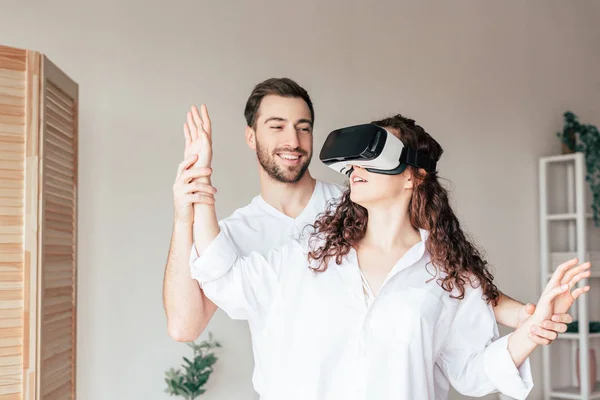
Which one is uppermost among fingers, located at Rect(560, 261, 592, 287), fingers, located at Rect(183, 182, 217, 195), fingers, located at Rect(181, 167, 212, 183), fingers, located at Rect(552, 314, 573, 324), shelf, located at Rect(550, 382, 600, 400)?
fingers, located at Rect(181, 167, 212, 183)

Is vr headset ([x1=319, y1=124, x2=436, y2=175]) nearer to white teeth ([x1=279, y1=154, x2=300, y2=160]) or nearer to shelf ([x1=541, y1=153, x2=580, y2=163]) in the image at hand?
white teeth ([x1=279, y1=154, x2=300, y2=160])

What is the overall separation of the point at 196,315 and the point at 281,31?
2242mm

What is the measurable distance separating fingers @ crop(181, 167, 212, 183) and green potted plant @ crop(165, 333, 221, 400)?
66.6 inches

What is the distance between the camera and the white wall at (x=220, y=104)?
3.44 m

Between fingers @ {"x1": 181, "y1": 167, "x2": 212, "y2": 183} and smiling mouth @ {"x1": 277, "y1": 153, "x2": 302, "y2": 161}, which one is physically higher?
smiling mouth @ {"x1": 277, "y1": 153, "x2": 302, "y2": 161}

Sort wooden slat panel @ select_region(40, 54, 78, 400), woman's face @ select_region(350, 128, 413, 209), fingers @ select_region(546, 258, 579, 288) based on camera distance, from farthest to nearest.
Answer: wooden slat panel @ select_region(40, 54, 78, 400), woman's face @ select_region(350, 128, 413, 209), fingers @ select_region(546, 258, 579, 288)

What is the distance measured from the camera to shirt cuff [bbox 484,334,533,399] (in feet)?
6.65

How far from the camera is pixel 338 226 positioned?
2230mm

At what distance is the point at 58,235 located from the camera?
2.87 m

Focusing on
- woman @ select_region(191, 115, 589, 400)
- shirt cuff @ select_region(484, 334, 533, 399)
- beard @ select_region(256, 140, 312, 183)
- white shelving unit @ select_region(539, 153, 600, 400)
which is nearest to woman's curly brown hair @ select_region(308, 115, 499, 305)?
woman @ select_region(191, 115, 589, 400)

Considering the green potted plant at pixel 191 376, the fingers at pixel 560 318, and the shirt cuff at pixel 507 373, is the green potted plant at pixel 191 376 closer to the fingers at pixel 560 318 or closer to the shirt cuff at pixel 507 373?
the shirt cuff at pixel 507 373

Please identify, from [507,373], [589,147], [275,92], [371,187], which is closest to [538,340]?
[507,373]

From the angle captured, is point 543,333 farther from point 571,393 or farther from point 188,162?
point 571,393

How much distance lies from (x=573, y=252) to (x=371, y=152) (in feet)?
11.1
